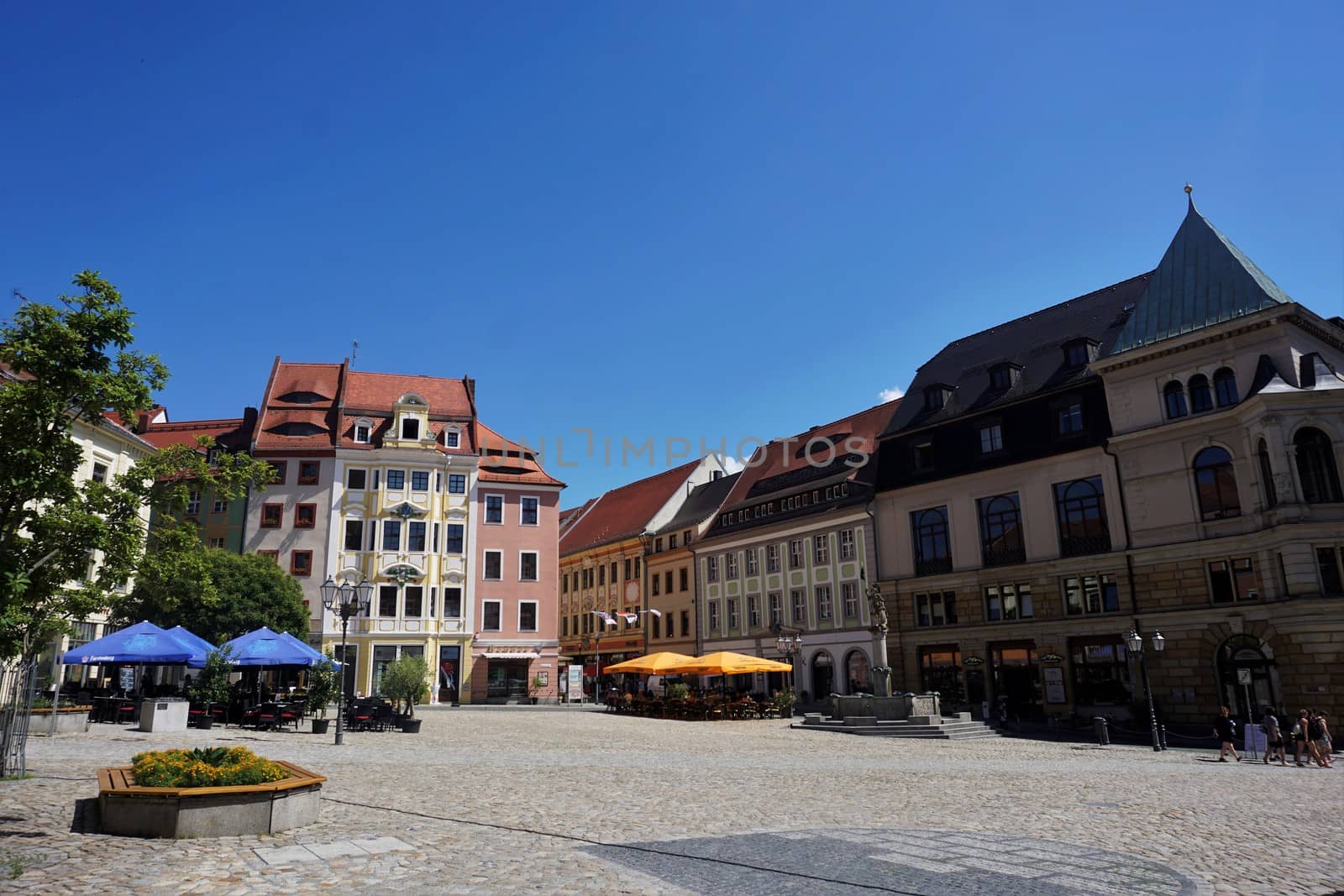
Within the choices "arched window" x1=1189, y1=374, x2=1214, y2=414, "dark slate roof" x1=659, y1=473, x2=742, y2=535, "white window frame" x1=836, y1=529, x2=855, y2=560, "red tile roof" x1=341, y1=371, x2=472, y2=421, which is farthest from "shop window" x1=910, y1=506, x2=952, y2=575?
"red tile roof" x1=341, y1=371, x2=472, y2=421

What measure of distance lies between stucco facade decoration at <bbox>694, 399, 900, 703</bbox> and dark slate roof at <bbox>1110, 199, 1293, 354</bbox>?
16.2 m

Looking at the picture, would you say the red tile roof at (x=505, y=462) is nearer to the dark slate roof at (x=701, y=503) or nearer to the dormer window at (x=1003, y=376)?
the dark slate roof at (x=701, y=503)

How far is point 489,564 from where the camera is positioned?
54844mm

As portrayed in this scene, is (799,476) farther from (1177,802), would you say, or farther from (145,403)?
(145,403)

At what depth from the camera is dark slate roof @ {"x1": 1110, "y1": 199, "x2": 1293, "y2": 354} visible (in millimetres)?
35344

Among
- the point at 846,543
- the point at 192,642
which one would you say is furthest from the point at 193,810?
the point at 846,543

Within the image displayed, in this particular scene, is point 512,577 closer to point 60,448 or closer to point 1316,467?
point 1316,467

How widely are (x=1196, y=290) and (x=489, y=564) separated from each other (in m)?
38.4

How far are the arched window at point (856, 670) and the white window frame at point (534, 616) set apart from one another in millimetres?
17898

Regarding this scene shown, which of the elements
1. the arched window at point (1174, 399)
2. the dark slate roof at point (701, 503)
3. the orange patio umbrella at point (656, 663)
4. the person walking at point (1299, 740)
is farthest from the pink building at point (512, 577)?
the person walking at point (1299, 740)

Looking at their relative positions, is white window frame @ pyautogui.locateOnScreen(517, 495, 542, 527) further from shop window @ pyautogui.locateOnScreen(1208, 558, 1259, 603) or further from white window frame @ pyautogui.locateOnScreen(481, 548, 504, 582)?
shop window @ pyautogui.locateOnScreen(1208, 558, 1259, 603)

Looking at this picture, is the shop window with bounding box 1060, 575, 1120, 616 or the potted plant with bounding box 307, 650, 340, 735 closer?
the potted plant with bounding box 307, 650, 340, 735

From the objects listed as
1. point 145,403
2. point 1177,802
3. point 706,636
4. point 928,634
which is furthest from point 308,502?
point 1177,802

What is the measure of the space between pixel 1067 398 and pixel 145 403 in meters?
37.9
